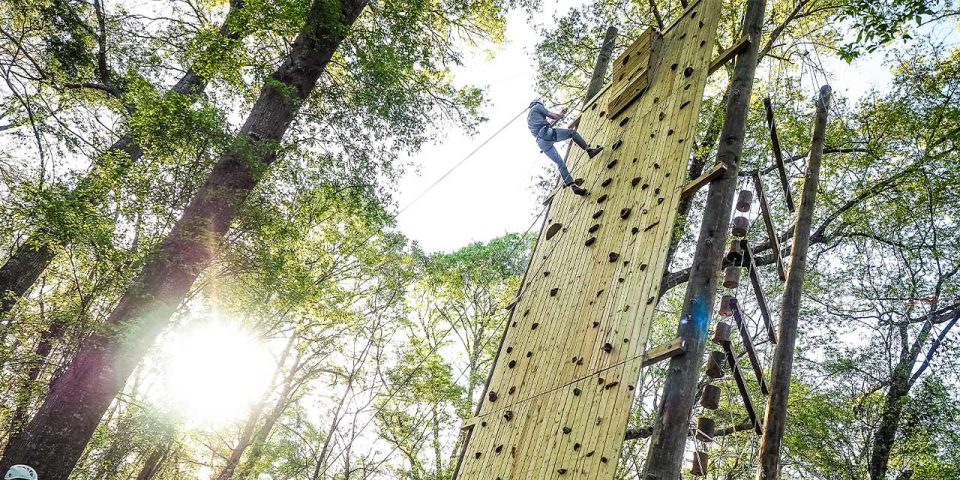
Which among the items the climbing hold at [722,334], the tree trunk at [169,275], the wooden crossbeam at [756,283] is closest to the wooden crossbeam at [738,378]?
the climbing hold at [722,334]

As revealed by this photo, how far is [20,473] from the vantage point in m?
4.37

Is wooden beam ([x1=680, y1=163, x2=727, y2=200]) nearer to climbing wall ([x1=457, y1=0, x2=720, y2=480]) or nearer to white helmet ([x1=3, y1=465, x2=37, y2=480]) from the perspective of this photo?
climbing wall ([x1=457, y1=0, x2=720, y2=480])

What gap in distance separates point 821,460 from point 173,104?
37.2 ft

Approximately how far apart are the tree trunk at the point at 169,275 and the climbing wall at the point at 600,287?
3662 mm

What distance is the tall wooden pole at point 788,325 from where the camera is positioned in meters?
4.56

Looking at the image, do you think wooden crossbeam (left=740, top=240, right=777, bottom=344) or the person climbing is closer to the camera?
wooden crossbeam (left=740, top=240, right=777, bottom=344)

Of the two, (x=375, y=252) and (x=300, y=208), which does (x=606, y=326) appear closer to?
(x=300, y=208)

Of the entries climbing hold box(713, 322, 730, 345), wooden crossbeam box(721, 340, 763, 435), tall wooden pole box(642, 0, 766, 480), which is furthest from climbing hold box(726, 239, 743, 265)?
tall wooden pole box(642, 0, 766, 480)

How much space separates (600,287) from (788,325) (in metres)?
2.29

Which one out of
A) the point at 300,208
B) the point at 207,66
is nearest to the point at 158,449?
the point at 300,208

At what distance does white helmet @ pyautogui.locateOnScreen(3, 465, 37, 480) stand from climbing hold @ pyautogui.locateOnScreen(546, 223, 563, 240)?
4.99 metres

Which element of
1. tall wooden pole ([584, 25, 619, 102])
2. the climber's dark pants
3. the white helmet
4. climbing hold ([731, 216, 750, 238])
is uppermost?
tall wooden pole ([584, 25, 619, 102])

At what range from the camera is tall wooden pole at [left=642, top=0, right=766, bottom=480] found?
3094mm

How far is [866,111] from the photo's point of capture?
10.1 metres
